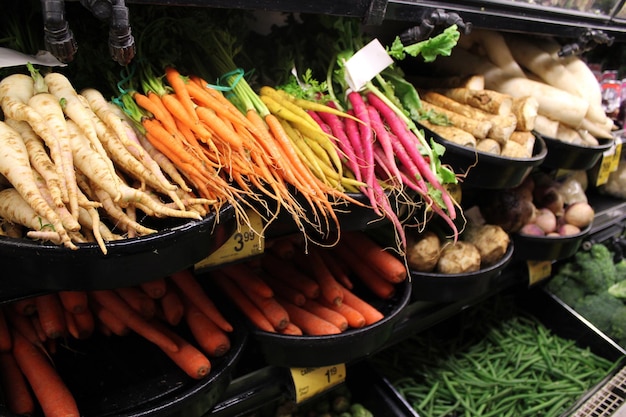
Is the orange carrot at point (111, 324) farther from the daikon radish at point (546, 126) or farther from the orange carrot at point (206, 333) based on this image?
the daikon radish at point (546, 126)

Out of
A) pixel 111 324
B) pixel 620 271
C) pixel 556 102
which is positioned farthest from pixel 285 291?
pixel 620 271

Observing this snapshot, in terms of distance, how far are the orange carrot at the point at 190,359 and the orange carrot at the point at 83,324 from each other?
21 centimetres

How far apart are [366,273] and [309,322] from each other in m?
0.31

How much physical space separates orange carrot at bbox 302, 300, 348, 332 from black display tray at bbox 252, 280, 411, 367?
0.10ft

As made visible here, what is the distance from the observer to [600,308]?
2.24 metres

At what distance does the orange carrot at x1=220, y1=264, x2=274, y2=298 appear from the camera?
1354mm

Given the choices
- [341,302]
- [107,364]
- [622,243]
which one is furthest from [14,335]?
[622,243]

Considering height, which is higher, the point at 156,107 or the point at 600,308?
the point at 156,107

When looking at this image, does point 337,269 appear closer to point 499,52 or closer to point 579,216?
point 499,52

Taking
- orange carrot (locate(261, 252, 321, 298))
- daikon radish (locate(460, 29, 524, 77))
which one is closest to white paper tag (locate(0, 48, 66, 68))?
orange carrot (locate(261, 252, 321, 298))

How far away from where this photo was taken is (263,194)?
1.08 meters

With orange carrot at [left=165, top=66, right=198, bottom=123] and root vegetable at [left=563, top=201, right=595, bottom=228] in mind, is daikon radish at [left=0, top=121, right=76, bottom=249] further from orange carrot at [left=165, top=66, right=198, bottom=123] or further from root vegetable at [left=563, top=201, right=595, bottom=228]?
root vegetable at [left=563, top=201, right=595, bottom=228]

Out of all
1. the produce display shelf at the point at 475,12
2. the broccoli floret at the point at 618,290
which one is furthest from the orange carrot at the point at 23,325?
the broccoli floret at the point at 618,290

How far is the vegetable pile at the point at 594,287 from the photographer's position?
222 cm
